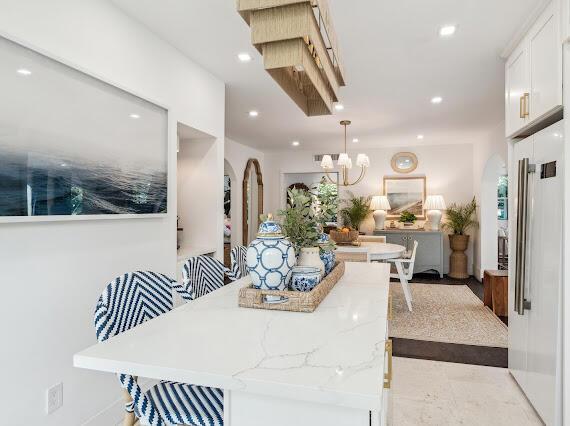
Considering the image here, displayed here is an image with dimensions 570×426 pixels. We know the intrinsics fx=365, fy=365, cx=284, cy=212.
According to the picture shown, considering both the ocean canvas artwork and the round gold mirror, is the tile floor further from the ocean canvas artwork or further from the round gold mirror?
the round gold mirror

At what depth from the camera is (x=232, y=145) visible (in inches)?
258

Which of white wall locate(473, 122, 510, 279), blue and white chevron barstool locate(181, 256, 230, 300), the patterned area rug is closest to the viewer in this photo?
blue and white chevron barstool locate(181, 256, 230, 300)

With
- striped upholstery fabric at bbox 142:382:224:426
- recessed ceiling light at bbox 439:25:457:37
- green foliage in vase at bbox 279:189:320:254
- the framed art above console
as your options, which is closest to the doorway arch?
the framed art above console

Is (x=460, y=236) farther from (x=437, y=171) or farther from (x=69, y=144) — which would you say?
(x=69, y=144)

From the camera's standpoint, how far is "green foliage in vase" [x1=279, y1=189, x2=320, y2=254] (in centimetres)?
178

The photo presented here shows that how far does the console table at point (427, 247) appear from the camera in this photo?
6.45 meters

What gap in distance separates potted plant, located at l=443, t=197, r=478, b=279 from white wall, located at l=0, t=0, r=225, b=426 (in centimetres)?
551

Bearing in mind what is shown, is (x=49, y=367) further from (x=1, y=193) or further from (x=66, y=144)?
(x=66, y=144)

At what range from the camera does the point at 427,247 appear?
6492 millimetres

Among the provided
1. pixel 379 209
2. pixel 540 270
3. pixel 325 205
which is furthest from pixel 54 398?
pixel 379 209

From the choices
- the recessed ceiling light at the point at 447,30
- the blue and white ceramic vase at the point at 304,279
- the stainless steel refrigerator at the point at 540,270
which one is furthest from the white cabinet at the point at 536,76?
the blue and white ceramic vase at the point at 304,279

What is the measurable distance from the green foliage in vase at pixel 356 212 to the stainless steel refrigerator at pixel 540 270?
452cm

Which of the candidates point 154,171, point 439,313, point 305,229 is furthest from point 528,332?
point 154,171

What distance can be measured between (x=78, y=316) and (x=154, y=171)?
1.02 metres
